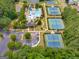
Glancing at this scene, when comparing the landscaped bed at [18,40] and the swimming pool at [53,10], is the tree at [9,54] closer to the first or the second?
the landscaped bed at [18,40]

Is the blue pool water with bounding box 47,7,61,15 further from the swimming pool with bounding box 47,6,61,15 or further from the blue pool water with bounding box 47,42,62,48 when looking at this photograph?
the blue pool water with bounding box 47,42,62,48

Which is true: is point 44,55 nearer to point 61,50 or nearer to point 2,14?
point 61,50

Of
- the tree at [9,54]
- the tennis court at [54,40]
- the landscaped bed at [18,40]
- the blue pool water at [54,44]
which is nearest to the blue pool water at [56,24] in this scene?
the tennis court at [54,40]

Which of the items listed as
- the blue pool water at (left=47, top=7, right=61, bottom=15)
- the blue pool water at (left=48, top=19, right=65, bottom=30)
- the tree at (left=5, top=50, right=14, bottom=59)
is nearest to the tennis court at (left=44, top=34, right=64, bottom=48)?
the blue pool water at (left=48, top=19, right=65, bottom=30)

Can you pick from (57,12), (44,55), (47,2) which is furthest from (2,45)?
(47,2)

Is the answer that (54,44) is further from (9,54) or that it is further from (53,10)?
(53,10)
